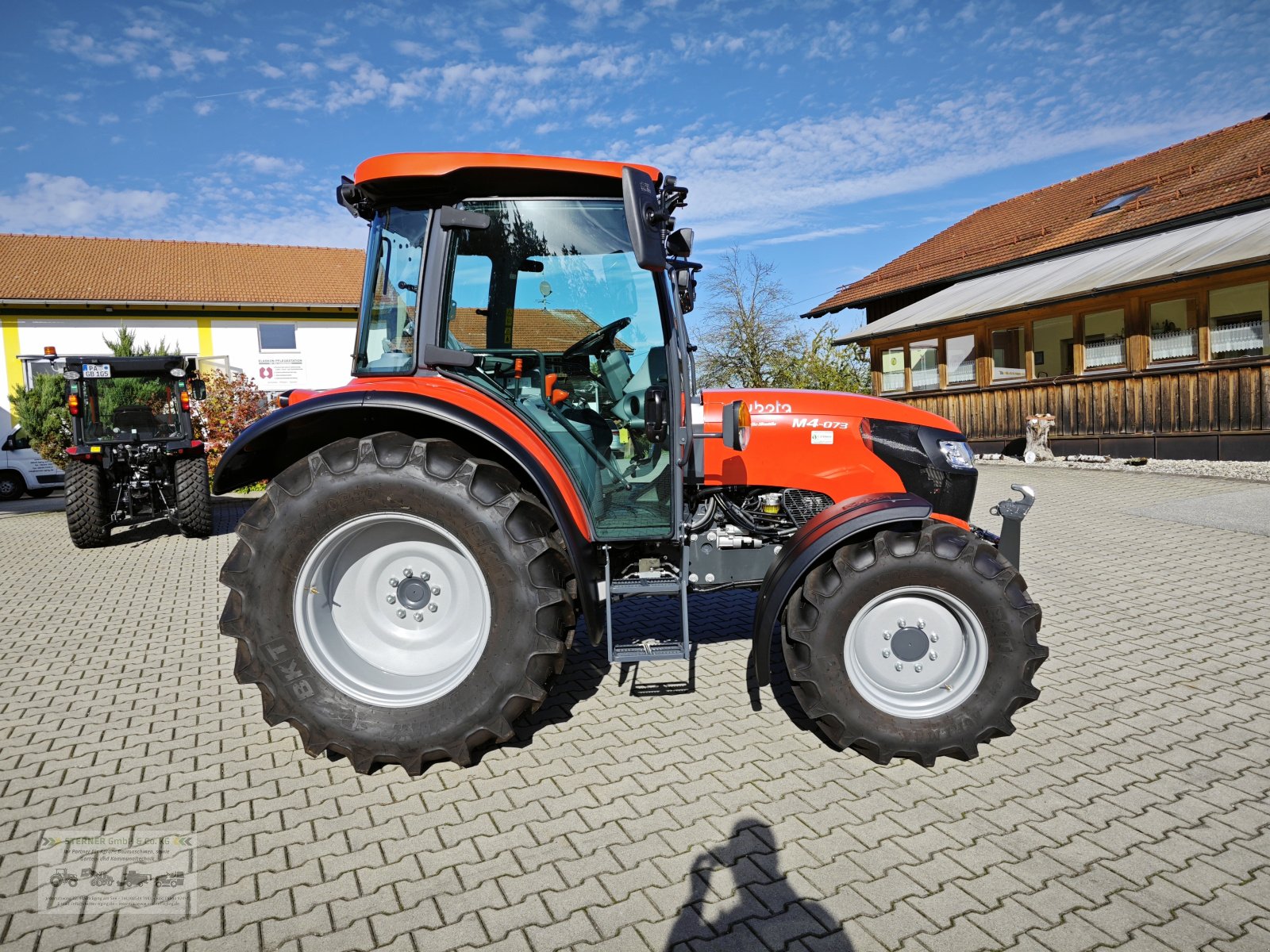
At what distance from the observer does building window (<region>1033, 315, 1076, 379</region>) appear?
1558 centimetres

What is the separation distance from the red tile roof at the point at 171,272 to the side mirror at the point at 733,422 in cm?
2242

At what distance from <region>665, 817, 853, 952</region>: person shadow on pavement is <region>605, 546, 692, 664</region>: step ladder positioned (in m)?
0.79

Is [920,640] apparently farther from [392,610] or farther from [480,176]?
[480,176]

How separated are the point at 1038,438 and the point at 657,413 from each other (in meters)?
14.0

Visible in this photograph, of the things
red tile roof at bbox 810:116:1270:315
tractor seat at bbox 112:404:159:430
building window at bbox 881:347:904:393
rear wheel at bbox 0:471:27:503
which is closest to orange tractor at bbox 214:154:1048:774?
tractor seat at bbox 112:404:159:430

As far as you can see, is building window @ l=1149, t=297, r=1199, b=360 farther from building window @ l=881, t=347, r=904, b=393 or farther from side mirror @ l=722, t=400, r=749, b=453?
side mirror @ l=722, t=400, r=749, b=453

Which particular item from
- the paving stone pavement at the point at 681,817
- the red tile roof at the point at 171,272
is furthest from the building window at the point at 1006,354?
the red tile roof at the point at 171,272

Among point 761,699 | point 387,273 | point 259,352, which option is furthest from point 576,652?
point 259,352

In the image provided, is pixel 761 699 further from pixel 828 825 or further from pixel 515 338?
pixel 515 338

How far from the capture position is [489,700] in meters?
3.06

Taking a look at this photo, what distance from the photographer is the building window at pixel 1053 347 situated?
15.6 metres

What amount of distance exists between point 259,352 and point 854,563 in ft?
80.2

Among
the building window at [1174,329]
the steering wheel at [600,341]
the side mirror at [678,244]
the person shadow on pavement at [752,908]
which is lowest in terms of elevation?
the person shadow on pavement at [752,908]

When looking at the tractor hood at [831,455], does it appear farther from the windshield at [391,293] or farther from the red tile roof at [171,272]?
the red tile roof at [171,272]
